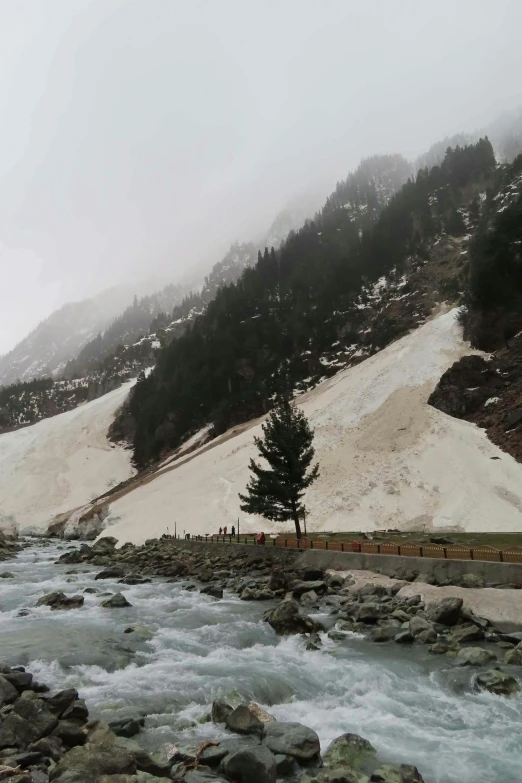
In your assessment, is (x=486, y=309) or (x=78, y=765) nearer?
(x=78, y=765)

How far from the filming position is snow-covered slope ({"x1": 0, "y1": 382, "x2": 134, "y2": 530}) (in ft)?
285

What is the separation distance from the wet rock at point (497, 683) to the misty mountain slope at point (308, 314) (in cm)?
7931

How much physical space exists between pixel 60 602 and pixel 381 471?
32.8 meters

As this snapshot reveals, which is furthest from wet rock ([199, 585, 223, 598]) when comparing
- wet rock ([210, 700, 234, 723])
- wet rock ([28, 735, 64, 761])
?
wet rock ([28, 735, 64, 761])

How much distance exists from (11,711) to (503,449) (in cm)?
4526

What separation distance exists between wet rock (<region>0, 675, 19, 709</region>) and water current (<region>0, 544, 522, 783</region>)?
1873 millimetres

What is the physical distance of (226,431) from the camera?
90.3 metres

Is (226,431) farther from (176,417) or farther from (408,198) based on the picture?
(408,198)

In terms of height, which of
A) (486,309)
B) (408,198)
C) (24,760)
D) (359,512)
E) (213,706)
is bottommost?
(359,512)

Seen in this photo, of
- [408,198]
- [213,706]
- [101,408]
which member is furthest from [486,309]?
[101,408]

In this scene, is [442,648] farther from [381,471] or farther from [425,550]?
[381,471]

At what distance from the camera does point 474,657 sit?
536 inches

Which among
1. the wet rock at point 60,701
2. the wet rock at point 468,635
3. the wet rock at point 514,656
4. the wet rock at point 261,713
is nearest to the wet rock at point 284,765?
the wet rock at point 261,713

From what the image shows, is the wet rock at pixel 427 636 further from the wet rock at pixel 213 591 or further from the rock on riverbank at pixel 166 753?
the wet rock at pixel 213 591
